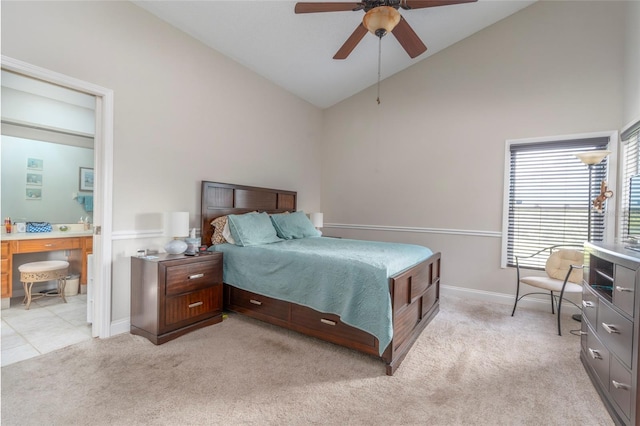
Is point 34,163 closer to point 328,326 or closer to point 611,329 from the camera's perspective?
point 328,326

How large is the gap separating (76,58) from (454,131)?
4364mm

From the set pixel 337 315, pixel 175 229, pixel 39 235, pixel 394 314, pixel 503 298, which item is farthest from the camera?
pixel 503 298

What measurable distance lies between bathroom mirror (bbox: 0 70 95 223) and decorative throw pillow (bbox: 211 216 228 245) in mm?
2461

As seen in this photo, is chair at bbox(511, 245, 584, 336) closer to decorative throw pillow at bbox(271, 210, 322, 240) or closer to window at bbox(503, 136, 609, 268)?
window at bbox(503, 136, 609, 268)

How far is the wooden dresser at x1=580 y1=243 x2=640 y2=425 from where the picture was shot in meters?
1.55

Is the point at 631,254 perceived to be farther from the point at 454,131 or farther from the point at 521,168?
the point at 454,131

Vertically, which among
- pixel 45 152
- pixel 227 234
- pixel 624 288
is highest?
pixel 45 152

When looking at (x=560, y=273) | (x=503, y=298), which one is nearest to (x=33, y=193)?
(x=503, y=298)

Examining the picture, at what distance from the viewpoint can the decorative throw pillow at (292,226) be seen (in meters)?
3.90

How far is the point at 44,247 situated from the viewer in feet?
11.9

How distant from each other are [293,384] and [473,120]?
3978 mm

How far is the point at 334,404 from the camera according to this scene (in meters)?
1.81

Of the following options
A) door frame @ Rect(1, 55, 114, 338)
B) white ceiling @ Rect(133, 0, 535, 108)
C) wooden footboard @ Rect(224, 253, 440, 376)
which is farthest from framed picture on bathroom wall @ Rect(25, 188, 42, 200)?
wooden footboard @ Rect(224, 253, 440, 376)

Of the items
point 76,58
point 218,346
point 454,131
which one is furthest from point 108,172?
point 454,131
